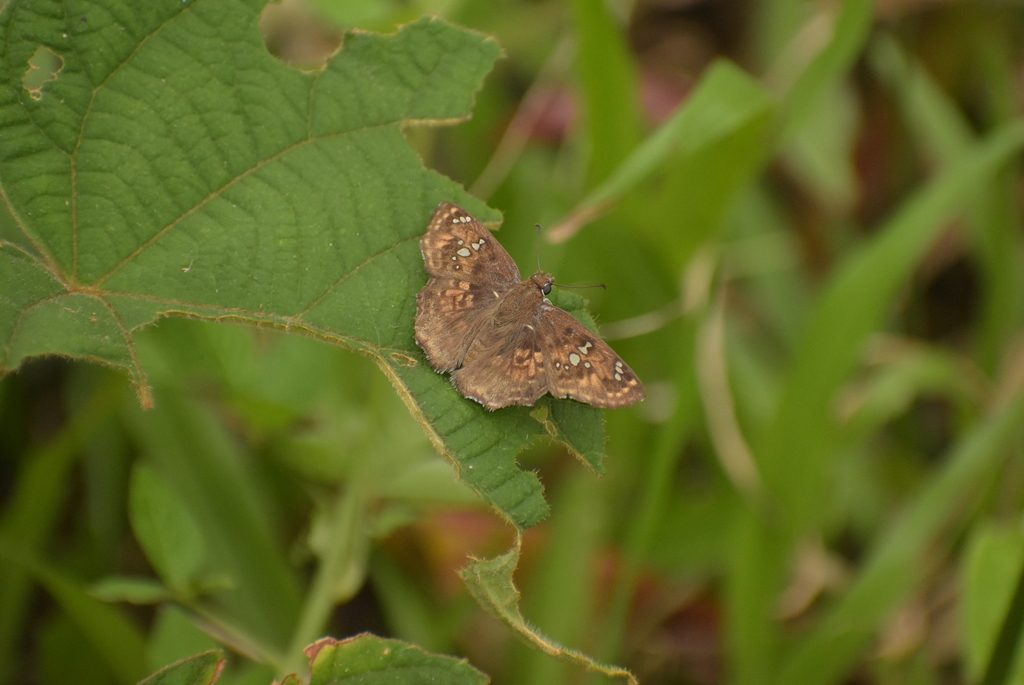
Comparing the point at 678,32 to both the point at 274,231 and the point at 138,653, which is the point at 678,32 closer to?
the point at 274,231

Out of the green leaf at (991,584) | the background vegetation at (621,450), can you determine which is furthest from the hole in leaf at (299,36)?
the green leaf at (991,584)

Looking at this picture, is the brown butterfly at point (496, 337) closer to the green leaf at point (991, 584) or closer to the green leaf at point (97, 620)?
the green leaf at point (991, 584)

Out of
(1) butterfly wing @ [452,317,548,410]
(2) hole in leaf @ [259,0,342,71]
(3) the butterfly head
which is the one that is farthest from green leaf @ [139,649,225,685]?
(2) hole in leaf @ [259,0,342,71]

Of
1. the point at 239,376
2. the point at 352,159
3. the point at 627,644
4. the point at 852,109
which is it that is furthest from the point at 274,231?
the point at 852,109

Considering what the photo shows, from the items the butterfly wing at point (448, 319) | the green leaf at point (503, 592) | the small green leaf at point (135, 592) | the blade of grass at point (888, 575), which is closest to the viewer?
the green leaf at point (503, 592)

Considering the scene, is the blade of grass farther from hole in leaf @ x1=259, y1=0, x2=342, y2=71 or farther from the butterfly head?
hole in leaf @ x1=259, y1=0, x2=342, y2=71

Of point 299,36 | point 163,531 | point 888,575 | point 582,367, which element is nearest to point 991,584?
point 888,575
